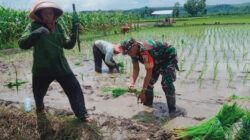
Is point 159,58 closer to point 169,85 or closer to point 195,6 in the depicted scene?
point 169,85

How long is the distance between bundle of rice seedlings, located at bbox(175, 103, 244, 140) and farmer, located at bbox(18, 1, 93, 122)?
3.85ft

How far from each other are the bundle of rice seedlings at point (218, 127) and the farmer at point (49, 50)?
3.85ft

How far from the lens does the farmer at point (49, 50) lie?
221 cm

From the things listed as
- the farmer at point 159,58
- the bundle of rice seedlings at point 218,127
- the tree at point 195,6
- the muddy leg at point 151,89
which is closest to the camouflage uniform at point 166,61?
the farmer at point 159,58

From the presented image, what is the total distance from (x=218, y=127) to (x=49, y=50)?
1854 mm

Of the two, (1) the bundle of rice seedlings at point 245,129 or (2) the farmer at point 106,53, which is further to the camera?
(2) the farmer at point 106,53

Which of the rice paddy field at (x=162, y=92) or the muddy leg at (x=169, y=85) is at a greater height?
Answer: the muddy leg at (x=169, y=85)

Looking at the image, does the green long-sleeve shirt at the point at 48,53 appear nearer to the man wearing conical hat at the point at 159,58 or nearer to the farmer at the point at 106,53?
the man wearing conical hat at the point at 159,58

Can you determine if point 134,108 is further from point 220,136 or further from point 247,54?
point 247,54

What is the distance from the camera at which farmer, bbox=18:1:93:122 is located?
2.21 m

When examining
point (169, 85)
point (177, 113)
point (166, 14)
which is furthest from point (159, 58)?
point (166, 14)

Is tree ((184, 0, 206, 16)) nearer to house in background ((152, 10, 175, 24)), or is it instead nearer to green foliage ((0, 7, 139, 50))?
house in background ((152, 10, 175, 24))

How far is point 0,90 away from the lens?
418 centimetres

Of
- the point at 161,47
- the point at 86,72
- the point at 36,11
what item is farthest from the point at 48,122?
the point at 86,72
